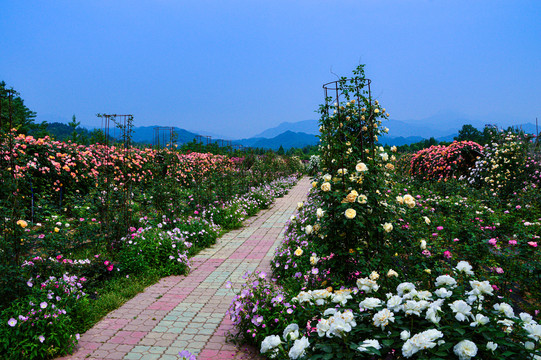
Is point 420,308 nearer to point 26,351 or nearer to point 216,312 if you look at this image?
point 216,312

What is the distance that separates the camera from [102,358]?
8.82ft

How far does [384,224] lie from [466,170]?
9087 millimetres

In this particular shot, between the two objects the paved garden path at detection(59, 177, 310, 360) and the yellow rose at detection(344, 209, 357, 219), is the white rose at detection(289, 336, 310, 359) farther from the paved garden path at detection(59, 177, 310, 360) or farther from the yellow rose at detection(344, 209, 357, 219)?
the yellow rose at detection(344, 209, 357, 219)

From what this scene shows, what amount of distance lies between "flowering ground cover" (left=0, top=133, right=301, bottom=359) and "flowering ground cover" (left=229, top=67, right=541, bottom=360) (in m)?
1.53

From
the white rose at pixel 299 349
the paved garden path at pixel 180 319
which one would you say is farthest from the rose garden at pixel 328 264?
the paved garden path at pixel 180 319

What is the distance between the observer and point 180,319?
11.1 feet

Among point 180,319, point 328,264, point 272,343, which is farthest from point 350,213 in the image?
point 180,319

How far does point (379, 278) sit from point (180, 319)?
1971 millimetres

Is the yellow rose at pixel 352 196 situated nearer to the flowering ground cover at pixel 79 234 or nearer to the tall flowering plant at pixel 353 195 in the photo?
the tall flowering plant at pixel 353 195

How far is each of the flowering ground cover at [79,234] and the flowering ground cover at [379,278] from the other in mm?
1528

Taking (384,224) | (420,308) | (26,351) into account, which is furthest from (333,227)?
(26,351)

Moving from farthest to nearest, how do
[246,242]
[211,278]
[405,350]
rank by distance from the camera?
[246,242] → [211,278] → [405,350]

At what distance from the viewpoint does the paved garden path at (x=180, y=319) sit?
280 centimetres

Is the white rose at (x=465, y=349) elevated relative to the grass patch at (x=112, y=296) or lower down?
elevated
